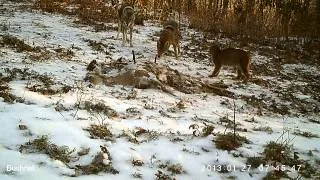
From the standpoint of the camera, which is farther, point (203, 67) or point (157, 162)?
point (203, 67)

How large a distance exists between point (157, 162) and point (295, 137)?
106 inches

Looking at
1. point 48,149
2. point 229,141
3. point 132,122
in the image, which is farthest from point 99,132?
point 229,141

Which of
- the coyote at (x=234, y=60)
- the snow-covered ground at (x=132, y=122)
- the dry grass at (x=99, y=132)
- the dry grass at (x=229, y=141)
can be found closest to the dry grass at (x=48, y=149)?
the snow-covered ground at (x=132, y=122)

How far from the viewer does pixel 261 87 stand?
1139 centimetres

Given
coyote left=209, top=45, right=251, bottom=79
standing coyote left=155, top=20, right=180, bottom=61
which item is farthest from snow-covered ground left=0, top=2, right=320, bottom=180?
standing coyote left=155, top=20, right=180, bottom=61

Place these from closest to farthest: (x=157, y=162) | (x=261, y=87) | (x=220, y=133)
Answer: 1. (x=157, y=162)
2. (x=220, y=133)
3. (x=261, y=87)

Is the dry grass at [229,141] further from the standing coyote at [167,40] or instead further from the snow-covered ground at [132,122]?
the standing coyote at [167,40]

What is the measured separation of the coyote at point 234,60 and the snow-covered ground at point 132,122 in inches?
12.4

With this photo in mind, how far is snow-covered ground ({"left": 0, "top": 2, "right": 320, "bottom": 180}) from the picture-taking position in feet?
19.0

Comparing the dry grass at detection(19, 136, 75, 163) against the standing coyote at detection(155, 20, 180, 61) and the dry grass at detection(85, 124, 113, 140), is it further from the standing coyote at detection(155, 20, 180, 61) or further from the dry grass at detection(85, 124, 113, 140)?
the standing coyote at detection(155, 20, 180, 61)

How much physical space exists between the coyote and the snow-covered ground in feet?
1.03

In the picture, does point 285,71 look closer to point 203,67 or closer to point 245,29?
point 203,67

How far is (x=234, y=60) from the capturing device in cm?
1196

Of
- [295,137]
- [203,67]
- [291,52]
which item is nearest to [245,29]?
[291,52]
